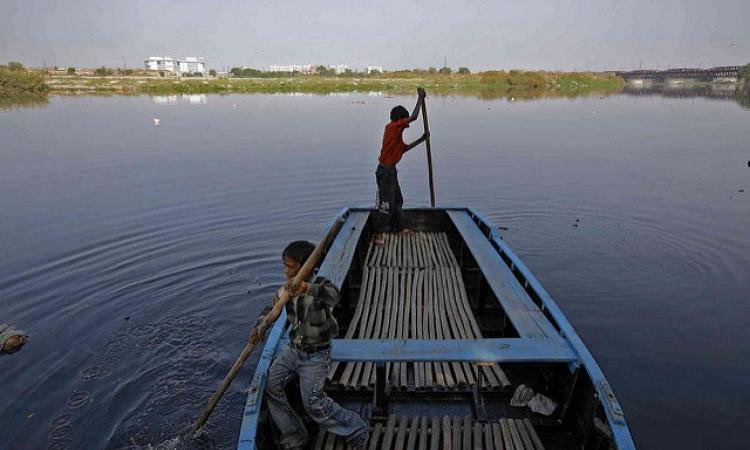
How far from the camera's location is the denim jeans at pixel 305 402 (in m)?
3.27

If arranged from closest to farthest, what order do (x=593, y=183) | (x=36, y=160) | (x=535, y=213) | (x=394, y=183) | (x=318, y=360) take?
(x=318, y=360), (x=394, y=183), (x=535, y=213), (x=593, y=183), (x=36, y=160)

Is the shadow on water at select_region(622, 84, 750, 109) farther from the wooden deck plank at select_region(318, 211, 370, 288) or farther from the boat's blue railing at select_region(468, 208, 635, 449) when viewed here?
the boat's blue railing at select_region(468, 208, 635, 449)

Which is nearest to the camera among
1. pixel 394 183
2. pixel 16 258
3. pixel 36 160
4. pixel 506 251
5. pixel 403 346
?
pixel 403 346

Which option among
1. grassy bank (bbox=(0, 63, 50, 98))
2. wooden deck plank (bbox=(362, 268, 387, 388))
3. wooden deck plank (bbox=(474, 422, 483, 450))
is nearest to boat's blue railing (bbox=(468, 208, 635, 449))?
wooden deck plank (bbox=(474, 422, 483, 450))

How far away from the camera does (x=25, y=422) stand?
16.3 ft

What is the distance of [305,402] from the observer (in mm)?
3287

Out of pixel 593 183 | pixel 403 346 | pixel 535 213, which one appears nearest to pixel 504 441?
pixel 403 346

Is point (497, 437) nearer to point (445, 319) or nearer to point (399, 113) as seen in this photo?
point (445, 319)

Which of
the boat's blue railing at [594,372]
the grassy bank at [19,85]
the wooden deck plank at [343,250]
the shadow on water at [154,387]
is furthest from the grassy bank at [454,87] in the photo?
the boat's blue railing at [594,372]

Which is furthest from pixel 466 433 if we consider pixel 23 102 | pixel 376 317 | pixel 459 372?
pixel 23 102

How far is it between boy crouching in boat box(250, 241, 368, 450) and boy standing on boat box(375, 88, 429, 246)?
4.37m

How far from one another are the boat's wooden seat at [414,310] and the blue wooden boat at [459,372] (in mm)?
16

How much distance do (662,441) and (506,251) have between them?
2.66m

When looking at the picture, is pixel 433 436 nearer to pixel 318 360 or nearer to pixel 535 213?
pixel 318 360
